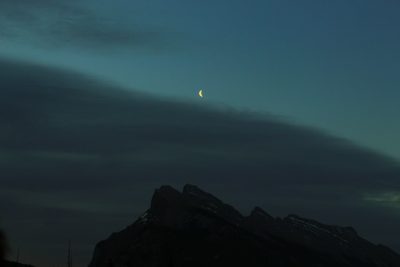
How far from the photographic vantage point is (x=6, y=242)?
52531 mm

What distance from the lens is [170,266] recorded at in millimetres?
190875

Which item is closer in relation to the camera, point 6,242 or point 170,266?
point 6,242

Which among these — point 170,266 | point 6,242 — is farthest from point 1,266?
point 170,266

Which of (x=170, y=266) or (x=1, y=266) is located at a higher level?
(x=1, y=266)

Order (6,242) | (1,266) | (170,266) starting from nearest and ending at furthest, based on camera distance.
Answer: (6,242) → (1,266) → (170,266)

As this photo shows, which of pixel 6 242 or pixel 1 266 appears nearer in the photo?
pixel 6 242

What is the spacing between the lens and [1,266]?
56.0 meters

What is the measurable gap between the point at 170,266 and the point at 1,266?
136929 millimetres

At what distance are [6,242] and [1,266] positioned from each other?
430 centimetres

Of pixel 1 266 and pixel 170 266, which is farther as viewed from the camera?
pixel 170 266

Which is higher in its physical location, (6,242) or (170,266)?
(6,242)

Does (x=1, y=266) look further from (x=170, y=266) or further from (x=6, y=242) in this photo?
(x=170, y=266)

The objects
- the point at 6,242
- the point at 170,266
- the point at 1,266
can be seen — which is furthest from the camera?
the point at 170,266
